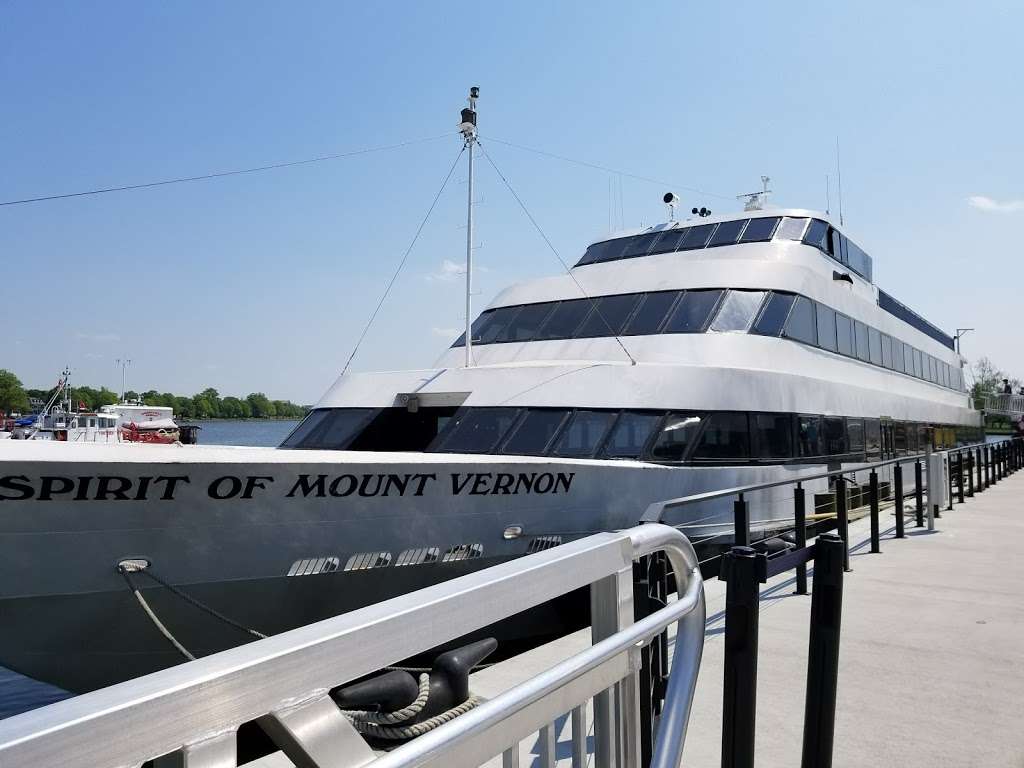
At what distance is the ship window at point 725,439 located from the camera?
28.9 feet

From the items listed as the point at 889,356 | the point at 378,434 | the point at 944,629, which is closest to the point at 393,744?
the point at 944,629

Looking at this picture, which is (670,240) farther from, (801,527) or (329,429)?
(801,527)

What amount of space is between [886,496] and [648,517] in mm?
11801

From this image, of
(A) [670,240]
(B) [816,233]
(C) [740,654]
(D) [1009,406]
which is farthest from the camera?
(D) [1009,406]

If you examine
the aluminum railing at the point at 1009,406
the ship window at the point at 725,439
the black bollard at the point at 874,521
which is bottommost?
the black bollard at the point at 874,521

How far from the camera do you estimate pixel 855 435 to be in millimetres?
12008

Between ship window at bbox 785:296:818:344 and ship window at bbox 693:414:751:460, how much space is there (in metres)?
2.52

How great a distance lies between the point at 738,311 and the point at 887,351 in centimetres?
664

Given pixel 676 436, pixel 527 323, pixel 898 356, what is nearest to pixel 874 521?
pixel 676 436

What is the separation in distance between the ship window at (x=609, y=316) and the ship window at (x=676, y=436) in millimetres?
2609

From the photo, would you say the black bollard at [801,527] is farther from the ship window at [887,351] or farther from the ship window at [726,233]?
the ship window at [887,351]

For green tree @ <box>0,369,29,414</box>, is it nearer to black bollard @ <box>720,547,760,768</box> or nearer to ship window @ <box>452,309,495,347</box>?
ship window @ <box>452,309,495,347</box>

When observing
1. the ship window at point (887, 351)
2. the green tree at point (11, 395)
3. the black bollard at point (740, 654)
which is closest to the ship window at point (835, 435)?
the ship window at point (887, 351)

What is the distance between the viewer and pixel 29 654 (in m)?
5.18
